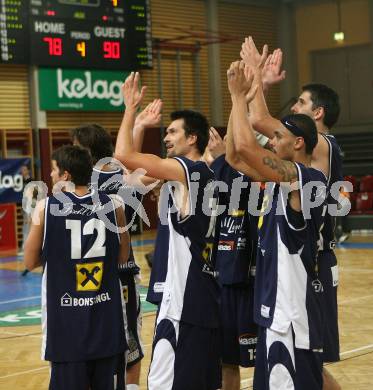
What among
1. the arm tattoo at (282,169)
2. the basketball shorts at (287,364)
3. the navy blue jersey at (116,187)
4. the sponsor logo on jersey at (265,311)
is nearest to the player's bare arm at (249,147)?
the arm tattoo at (282,169)

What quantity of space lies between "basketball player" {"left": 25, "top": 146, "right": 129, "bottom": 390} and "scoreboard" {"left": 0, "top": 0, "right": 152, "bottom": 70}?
566 inches

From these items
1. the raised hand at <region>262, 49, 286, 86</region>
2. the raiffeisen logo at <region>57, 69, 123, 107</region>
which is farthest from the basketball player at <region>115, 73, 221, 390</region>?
the raiffeisen logo at <region>57, 69, 123, 107</region>

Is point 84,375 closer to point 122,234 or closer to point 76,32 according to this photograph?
point 122,234

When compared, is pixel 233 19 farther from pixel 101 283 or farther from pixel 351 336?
pixel 101 283

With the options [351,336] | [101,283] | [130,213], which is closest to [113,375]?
[101,283]

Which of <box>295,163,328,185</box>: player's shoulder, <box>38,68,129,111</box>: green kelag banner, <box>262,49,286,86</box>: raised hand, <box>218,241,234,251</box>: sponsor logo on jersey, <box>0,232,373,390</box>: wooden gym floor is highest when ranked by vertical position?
<box>38,68,129,111</box>: green kelag banner

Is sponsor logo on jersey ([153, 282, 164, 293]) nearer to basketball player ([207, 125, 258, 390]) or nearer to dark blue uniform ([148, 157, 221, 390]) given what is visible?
dark blue uniform ([148, 157, 221, 390])

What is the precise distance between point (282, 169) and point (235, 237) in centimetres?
148

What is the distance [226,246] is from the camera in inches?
230

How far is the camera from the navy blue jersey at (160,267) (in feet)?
17.8

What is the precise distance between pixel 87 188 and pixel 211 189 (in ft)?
2.73

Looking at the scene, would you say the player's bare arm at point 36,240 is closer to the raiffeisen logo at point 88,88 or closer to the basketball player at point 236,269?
the basketball player at point 236,269

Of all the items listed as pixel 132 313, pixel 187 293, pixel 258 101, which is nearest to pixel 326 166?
pixel 258 101

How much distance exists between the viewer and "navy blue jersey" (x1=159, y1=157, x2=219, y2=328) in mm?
5078
